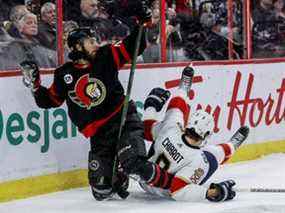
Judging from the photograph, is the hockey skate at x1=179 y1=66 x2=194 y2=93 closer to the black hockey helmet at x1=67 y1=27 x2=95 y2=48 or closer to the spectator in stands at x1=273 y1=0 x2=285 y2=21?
the black hockey helmet at x1=67 y1=27 x2=95 y2=48

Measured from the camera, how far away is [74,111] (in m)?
5.25

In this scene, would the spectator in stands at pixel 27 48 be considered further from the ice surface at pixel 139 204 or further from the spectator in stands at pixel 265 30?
the spectator in stands at pixel 265 30

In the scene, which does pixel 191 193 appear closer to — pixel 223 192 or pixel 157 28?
pixel 223 192

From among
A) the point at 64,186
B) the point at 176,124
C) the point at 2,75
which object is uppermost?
the point at 2,75

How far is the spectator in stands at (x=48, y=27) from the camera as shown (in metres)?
5.46

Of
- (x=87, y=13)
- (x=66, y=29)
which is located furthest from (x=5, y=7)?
(x=87, y=13)

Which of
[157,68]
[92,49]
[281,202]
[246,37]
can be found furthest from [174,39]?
[281,202]

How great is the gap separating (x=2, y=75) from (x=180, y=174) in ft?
4.17

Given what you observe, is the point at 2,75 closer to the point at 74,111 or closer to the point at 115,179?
the point at 74,111

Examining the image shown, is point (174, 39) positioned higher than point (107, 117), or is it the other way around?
point (174, 39)

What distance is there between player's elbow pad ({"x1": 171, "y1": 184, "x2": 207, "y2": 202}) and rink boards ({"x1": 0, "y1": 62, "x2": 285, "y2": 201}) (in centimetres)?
93

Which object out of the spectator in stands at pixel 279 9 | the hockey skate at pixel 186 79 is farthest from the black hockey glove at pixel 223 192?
the spectator in stands at pixel 279 9

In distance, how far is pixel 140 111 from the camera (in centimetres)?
614

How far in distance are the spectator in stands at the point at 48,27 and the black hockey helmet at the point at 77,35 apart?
13.0 inches
